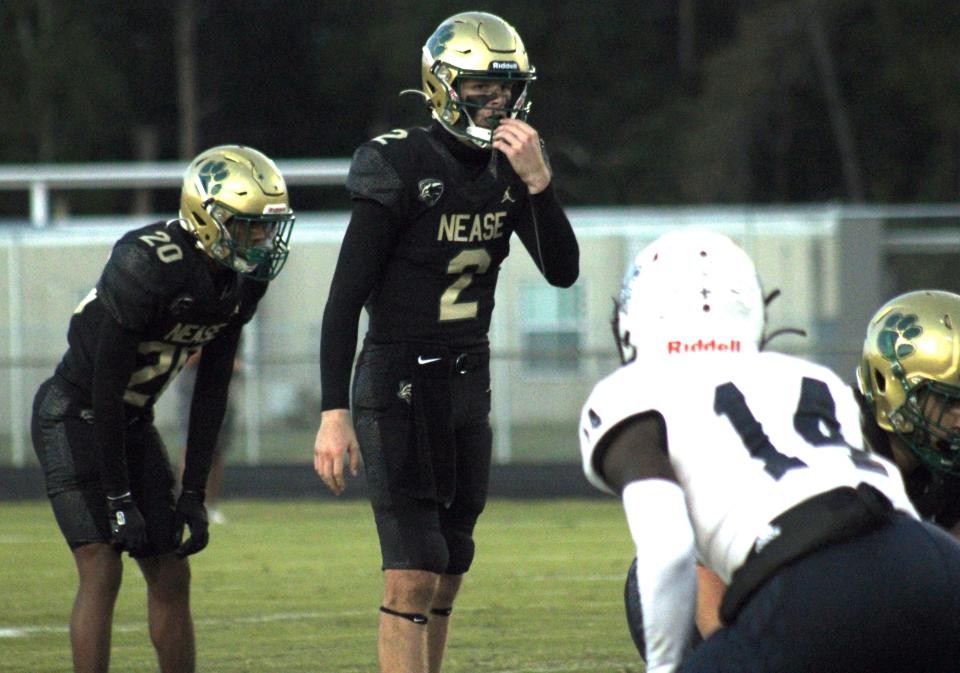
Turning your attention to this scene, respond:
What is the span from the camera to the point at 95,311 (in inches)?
201

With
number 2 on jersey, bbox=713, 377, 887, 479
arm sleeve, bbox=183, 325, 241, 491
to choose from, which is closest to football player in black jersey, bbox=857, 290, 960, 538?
number 2 on jersey, bbox=713, 377, 887, 479

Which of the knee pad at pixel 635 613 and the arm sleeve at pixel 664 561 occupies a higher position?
the arm sleeve at pixel 664 561

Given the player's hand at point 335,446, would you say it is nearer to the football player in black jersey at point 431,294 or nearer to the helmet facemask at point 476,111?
the football player in black jersey at point 431,294

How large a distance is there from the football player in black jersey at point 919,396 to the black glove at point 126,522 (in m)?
2.07

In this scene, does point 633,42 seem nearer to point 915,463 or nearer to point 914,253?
point 914,253

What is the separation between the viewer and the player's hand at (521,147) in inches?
175

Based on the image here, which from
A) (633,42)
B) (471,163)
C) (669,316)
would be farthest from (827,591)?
(633,42)

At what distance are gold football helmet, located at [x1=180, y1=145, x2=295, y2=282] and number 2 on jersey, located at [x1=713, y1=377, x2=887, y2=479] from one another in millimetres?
2219

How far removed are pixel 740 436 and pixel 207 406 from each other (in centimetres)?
248

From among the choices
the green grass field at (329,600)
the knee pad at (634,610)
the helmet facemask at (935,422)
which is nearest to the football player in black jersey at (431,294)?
the knee pad at (634,610)

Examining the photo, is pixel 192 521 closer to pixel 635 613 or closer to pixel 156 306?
pixel 156 306

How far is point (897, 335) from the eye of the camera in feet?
13.0

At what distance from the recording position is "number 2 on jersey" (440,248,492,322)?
4.80 m

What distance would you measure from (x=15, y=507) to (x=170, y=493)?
939 centimetres
